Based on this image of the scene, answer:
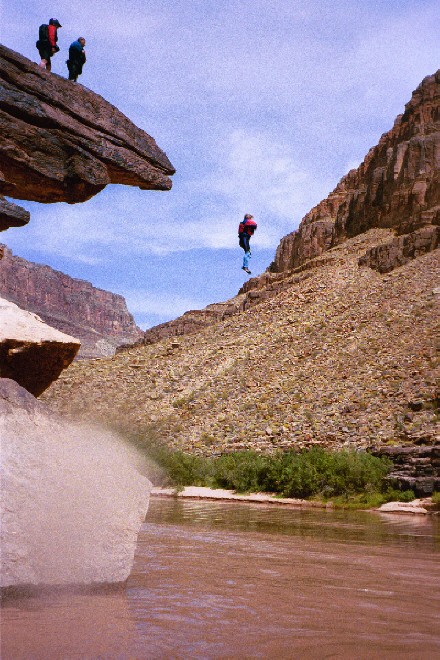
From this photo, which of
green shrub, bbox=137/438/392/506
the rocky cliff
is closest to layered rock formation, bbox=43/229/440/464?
the rocky cliff

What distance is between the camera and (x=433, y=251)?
5125cm

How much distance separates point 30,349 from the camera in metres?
7.39

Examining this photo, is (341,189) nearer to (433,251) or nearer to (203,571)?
(433,251)

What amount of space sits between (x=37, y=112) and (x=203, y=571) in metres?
6.69

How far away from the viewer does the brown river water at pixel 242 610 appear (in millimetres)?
3143

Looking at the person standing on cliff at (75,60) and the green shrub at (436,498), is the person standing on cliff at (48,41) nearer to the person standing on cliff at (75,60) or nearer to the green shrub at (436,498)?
the person standing on cliff at (75,60)

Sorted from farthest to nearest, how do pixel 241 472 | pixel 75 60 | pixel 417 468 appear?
1. pixel 241 472
2. pixel 417 468
3. pixel 75 60

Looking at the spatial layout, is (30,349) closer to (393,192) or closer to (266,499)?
(266,499)

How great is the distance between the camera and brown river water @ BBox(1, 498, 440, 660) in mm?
3143

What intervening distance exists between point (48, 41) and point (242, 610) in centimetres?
931

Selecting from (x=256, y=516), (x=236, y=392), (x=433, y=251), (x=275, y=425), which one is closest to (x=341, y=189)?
(x=433, y=251)

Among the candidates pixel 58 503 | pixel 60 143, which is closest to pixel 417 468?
pixel 60 143

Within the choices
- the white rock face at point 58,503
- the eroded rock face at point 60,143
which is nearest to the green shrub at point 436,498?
the eroded rock face at point 60,143

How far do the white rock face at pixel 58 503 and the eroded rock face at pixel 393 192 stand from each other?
52942mm
